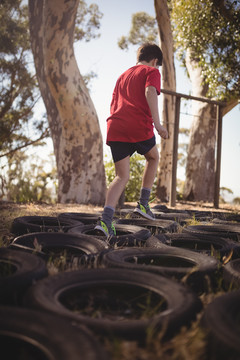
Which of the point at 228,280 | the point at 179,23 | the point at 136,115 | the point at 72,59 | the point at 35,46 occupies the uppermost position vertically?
the point at 179,23

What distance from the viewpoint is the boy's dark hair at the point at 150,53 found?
4.33 meters

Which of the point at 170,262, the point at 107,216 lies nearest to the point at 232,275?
the point at 170,262

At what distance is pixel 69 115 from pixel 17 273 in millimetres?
7393

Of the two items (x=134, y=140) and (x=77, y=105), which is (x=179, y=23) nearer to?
(x=77, y=105)

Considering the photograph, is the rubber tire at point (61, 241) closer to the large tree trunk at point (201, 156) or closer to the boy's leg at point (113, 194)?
the boy's leg at point (113, 194)

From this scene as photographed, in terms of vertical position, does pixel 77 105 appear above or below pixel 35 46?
below

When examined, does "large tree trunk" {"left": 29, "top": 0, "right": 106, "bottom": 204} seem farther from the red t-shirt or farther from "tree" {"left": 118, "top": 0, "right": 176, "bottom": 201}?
the red t-shirt

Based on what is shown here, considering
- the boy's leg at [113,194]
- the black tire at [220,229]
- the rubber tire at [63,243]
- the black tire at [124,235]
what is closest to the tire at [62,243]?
the rubber tire at [63,243]

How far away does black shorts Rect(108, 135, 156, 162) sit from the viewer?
13.0 feet

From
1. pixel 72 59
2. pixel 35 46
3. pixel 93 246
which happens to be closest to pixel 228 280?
pixel 93 246

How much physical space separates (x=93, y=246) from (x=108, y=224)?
74 centimetres

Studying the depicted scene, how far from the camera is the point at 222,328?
54.3 inches

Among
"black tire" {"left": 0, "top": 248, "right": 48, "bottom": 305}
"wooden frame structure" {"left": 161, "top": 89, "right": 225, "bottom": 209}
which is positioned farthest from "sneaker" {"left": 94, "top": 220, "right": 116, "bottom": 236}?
"wooden frame structure" {"left": 161, "top": 89, "right": 225, "bottom": 209}

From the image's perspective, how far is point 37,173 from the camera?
14656 mm
